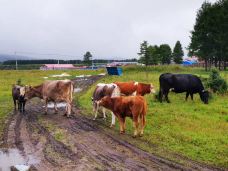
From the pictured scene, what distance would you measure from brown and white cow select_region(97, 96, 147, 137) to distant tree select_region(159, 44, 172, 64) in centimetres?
9566

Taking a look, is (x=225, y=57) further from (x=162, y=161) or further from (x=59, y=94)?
(x=162, y=161)

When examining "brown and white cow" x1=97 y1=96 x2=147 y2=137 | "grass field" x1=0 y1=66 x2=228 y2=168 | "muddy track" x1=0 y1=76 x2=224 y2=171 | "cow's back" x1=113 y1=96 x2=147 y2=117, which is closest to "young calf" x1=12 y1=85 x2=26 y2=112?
"grass field" x1=0 y1=66 x2=228 y2=168

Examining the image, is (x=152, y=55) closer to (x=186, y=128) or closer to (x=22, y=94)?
(x=22, y=94)

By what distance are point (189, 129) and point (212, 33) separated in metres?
54.9

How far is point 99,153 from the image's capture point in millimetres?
13312

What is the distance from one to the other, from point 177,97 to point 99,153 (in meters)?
16.8

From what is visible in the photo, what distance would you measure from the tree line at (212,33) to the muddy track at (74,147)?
52.5 meters

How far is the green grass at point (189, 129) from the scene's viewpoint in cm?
1354

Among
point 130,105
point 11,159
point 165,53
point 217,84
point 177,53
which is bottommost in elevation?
point 11,159

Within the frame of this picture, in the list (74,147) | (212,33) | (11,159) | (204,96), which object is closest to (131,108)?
(74,147)

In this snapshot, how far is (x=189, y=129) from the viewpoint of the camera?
17281 millimetres

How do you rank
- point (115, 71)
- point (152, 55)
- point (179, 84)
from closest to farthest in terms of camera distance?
point (179, 84), point (115, 71), point (152, 55)

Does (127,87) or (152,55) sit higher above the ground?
(152,55)

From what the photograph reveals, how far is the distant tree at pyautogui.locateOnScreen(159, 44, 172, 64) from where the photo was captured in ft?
370
